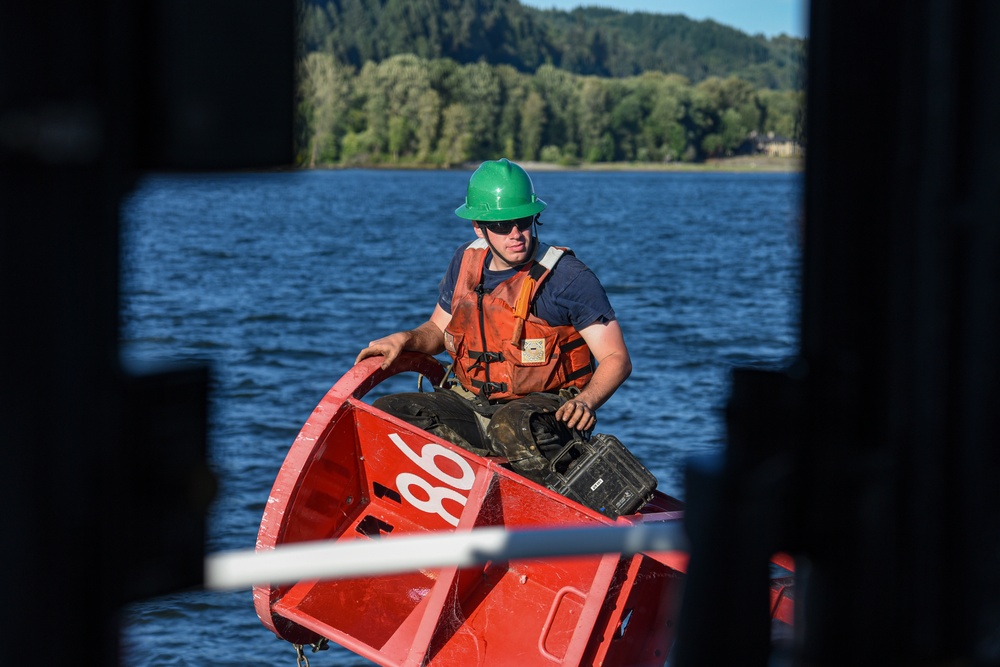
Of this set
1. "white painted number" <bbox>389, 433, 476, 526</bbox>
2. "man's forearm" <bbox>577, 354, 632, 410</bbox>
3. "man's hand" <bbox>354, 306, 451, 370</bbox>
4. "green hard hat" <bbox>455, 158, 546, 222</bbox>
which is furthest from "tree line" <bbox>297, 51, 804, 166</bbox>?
"man's forearm" <bbox>577, 354, 632, 410</bbox>

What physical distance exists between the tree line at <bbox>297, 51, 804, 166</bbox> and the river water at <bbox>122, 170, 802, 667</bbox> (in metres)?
36.8

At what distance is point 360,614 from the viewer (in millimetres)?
5828

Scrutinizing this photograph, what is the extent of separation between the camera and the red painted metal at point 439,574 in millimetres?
5238

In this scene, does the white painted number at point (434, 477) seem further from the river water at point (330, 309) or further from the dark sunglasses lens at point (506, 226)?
the river water at point (330, 309)

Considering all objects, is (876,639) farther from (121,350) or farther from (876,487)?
(121,350)

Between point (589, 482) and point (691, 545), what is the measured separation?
3.64m

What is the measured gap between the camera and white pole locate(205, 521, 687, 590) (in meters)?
1.74

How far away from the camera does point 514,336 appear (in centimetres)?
573

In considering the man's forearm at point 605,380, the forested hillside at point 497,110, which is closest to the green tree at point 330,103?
the forested hillside at point 497,110

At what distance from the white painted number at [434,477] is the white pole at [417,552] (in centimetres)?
358

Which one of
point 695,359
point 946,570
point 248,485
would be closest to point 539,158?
point 695,359

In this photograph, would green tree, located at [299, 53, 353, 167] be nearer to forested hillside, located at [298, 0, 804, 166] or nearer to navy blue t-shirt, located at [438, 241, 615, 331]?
forested hillside, located at [298, 0, 804, 166]

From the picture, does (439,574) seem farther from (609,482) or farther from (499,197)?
(499,197)

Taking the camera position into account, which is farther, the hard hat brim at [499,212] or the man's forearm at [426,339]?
the man's forearm at [426,339]
